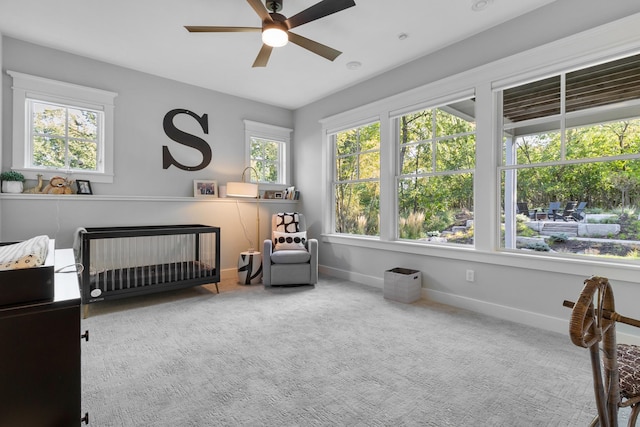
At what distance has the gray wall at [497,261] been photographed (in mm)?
2469

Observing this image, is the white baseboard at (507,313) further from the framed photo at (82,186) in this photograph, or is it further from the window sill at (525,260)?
the framed photo at (82,186)

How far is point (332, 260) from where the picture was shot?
4.74 meters

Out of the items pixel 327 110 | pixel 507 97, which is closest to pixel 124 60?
pixel 327 110

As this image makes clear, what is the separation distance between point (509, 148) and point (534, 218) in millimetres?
697

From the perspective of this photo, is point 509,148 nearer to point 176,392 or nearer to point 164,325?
point 176,392

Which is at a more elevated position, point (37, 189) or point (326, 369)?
point (37, 189)

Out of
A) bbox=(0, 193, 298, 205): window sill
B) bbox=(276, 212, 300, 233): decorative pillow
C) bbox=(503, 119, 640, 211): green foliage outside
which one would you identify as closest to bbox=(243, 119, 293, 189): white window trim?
bbox=(0, 193, 298, 205): window sill

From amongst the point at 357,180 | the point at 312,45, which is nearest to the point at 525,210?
the point at 357,180

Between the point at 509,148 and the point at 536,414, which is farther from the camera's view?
the point at 509,148

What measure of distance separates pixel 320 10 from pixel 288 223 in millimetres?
2896

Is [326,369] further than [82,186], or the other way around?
[82,186]

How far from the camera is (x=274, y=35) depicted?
243 centimetres

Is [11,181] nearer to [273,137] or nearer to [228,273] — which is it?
[228,273]

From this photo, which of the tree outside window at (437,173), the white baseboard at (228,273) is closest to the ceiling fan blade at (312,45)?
the tree outside window at (437,173)
